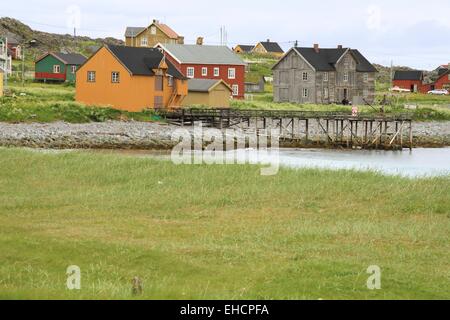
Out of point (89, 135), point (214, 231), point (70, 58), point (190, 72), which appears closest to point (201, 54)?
point (190, 72)

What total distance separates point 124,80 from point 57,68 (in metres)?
23.7

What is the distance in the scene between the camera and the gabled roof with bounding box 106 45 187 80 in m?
68.1

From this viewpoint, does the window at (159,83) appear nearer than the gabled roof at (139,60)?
No

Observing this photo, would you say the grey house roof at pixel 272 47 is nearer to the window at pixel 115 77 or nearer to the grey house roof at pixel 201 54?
the grey house roof at pixel 201 54

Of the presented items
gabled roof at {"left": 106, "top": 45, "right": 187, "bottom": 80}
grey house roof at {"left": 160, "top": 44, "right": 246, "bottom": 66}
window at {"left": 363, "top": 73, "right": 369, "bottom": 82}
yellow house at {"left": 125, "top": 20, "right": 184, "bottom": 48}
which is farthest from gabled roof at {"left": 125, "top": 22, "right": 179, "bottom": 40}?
gabled roof at {"left": 106, "top": 45, "right": 187, "bottom": 80}

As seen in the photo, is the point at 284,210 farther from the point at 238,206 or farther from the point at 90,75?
the point at 90,75

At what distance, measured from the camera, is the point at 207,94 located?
75.4 m

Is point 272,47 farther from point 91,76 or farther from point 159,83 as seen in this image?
point 91,76

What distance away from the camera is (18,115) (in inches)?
2373

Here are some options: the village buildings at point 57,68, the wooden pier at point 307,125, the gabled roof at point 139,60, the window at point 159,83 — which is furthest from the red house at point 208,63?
the wooden pier at point 307,125

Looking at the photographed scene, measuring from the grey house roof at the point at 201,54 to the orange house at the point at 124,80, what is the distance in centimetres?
1550

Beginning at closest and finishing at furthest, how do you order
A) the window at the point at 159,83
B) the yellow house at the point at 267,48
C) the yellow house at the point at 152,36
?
the window at the point at 159,83 → the yellow house at the point at 152,36 → the yellow house at the point at 267,48

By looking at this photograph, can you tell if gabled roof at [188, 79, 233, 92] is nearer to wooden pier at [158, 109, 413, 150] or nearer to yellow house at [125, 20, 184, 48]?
wooden pier at [158, 109, 413, 150]

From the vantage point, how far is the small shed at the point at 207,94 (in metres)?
75.2
